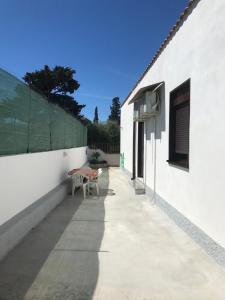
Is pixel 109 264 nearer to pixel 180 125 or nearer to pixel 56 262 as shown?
pixel 56 262

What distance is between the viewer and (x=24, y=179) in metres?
6.23

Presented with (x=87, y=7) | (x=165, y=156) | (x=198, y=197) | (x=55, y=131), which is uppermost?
(x=87, y=7)

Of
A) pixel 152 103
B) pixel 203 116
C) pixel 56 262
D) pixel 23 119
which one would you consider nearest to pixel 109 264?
pixel 56 262

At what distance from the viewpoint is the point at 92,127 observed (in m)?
29.5

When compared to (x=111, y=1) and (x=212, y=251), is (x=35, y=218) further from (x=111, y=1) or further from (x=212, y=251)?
(x=111, y=1)

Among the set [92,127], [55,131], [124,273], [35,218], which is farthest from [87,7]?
[92,127]

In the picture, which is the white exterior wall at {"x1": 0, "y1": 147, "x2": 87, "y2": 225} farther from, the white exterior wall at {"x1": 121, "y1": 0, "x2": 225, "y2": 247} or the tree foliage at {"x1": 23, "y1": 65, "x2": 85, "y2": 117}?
the tree foliage at {"x1": 23, "y1": 65, "x2": 85, "y2": 117}

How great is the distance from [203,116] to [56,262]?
3.14 m

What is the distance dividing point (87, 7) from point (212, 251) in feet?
25.7

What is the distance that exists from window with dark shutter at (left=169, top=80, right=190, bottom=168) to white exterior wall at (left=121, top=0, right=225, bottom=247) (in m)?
0.22

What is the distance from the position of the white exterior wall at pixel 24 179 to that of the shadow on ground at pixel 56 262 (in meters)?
0.58

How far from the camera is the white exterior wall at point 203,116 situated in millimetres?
4547

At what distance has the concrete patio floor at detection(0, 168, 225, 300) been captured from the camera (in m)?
3.65

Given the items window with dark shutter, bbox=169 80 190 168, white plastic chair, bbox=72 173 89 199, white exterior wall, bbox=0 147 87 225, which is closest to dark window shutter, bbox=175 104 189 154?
window with dark shutter, bbox=169 80 190 168
